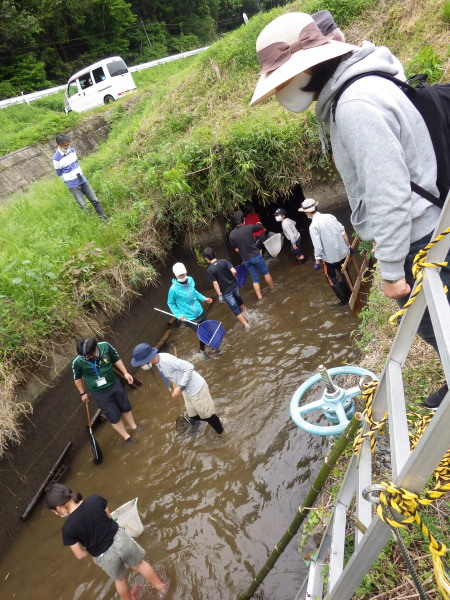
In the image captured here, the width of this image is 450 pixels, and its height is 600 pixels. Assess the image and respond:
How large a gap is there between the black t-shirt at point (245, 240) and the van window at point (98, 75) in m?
15.6

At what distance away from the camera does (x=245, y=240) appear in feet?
24.9

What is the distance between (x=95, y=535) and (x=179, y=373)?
1.82 m

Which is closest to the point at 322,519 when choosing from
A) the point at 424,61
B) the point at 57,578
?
the point at 57,578

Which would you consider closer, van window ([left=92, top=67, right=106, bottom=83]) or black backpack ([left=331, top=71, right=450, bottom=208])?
black backpack ([left=331, top=71, right=450, bottom=208])

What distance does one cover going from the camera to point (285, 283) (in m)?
8.38

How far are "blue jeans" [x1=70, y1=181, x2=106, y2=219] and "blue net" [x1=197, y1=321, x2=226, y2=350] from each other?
392cm

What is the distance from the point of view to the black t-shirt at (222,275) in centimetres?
705

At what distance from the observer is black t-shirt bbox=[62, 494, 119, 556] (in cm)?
335

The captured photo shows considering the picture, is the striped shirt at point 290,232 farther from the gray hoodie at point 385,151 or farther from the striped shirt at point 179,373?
the gray hoodie at point 385,151

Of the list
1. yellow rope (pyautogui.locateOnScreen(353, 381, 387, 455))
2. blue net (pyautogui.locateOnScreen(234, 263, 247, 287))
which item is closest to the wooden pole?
yellow rope (pyautogui.locateOnScreen(353, 381, 387, 455))

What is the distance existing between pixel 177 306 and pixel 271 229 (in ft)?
18.4

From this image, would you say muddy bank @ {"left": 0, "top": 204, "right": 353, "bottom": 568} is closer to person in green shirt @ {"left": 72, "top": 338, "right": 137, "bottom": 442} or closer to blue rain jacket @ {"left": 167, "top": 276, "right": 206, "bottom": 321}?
person in green shirt @ {"left": 72, "top": 338, "right": 137, "bottom": 442}

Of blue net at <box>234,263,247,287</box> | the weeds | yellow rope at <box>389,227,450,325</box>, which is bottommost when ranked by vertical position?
blue net at <box>234,263,247,287</box>

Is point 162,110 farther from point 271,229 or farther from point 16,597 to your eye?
point 16,597
